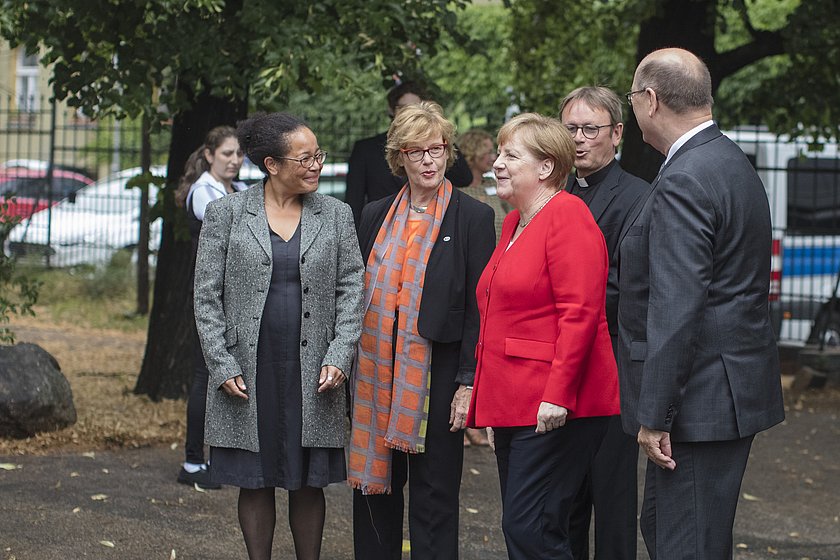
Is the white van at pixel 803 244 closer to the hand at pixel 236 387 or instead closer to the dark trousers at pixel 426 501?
the dark trousers at pixel 426 501

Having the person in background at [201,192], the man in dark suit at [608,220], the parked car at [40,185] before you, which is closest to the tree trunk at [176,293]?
the person in background at [201,192]

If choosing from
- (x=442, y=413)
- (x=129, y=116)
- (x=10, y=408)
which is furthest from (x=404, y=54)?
(x=442, y=413)

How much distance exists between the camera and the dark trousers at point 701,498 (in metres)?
3.61

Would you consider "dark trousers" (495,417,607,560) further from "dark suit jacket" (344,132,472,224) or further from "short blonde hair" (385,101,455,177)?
"dark suit jacket" (344,132,472,224)

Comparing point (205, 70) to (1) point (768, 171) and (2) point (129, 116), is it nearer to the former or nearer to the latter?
(2) point (129, 116)

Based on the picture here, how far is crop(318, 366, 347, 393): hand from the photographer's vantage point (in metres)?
4.58

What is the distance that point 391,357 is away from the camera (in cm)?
468

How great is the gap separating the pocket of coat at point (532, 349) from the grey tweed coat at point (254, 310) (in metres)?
0.75

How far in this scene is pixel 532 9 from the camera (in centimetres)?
1280

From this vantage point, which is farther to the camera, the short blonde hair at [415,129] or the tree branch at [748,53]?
the tree branch at [748,53]

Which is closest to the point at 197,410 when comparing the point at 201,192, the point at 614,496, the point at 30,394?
the point at 201,192

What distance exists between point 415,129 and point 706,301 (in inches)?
60.1

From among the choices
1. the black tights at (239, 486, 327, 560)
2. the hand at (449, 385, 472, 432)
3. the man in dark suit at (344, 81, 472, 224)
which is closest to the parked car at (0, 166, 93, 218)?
the man in dark suit at (344, 81, 472, 224)

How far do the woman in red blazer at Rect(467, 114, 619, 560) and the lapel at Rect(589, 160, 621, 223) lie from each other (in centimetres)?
42
